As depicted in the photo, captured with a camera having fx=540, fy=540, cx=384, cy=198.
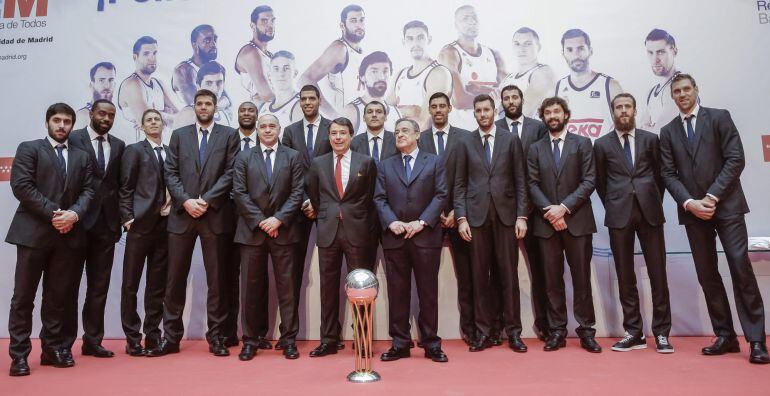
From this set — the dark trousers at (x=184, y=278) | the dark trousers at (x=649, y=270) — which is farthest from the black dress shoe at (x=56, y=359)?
the dark trousers at (x=649, y=270)

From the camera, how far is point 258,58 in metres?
5.22

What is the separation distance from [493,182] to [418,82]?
153cm

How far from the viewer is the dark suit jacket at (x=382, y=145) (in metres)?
4.29

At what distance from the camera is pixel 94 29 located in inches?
215

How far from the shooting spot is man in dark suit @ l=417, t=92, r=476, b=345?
13.5 feet

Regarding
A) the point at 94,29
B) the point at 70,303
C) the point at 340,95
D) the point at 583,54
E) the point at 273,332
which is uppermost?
the point at 94,29

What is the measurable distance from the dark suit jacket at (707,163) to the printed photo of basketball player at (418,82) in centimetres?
197

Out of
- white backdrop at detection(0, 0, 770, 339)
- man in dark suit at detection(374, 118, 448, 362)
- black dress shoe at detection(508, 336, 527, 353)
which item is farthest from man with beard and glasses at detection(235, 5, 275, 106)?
black dress shoe at detection(508, 336, 527, 353)

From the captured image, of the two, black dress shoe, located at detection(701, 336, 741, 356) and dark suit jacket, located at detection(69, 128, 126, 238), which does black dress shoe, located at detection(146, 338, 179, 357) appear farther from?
black dress shoe, located at detection(701, 336, 741, 356)

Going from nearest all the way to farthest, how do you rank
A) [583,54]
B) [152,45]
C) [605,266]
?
[605,266]
[583,54]
[152,45]

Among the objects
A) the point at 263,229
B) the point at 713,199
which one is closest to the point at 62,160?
the point at 263,229

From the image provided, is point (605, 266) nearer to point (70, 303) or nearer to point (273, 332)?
point (273, 332)

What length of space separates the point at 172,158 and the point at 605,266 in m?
3.69

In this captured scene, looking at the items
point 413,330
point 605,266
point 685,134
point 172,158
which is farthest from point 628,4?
point 172,158
